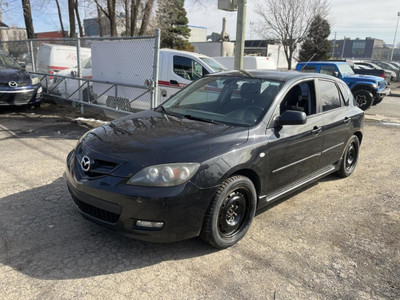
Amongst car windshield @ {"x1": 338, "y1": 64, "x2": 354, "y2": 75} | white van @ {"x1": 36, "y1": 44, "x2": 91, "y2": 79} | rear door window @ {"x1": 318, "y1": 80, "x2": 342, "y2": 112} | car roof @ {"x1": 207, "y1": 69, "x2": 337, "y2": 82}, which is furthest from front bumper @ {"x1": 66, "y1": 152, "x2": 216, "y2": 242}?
car windshield @ {"x1": 338, "y1": 64, "x2": 354, "y2": 75}

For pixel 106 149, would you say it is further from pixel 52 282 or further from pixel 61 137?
pixel 61 137

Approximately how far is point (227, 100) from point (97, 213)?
1.95m

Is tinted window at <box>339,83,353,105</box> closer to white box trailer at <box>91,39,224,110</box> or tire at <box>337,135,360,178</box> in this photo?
tire at <box>337,135,360,178</box>

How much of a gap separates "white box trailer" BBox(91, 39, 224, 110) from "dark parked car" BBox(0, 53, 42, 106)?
5.84 ft

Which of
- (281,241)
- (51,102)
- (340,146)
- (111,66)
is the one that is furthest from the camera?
(51,102)

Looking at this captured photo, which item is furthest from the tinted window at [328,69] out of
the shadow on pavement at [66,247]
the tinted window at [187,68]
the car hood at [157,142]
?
the shadow on pavement at [66,247]

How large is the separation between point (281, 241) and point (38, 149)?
478cm

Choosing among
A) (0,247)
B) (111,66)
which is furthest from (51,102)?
(0,247)

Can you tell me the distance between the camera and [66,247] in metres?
3.14

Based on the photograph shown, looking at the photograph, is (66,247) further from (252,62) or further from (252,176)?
(252,62)

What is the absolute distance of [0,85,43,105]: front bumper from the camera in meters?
8.71

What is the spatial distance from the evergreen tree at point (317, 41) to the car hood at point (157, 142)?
2816 centimetres

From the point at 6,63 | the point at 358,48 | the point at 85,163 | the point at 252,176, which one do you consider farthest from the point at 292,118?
the point at 358,48

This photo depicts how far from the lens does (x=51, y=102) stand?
10.9 m
